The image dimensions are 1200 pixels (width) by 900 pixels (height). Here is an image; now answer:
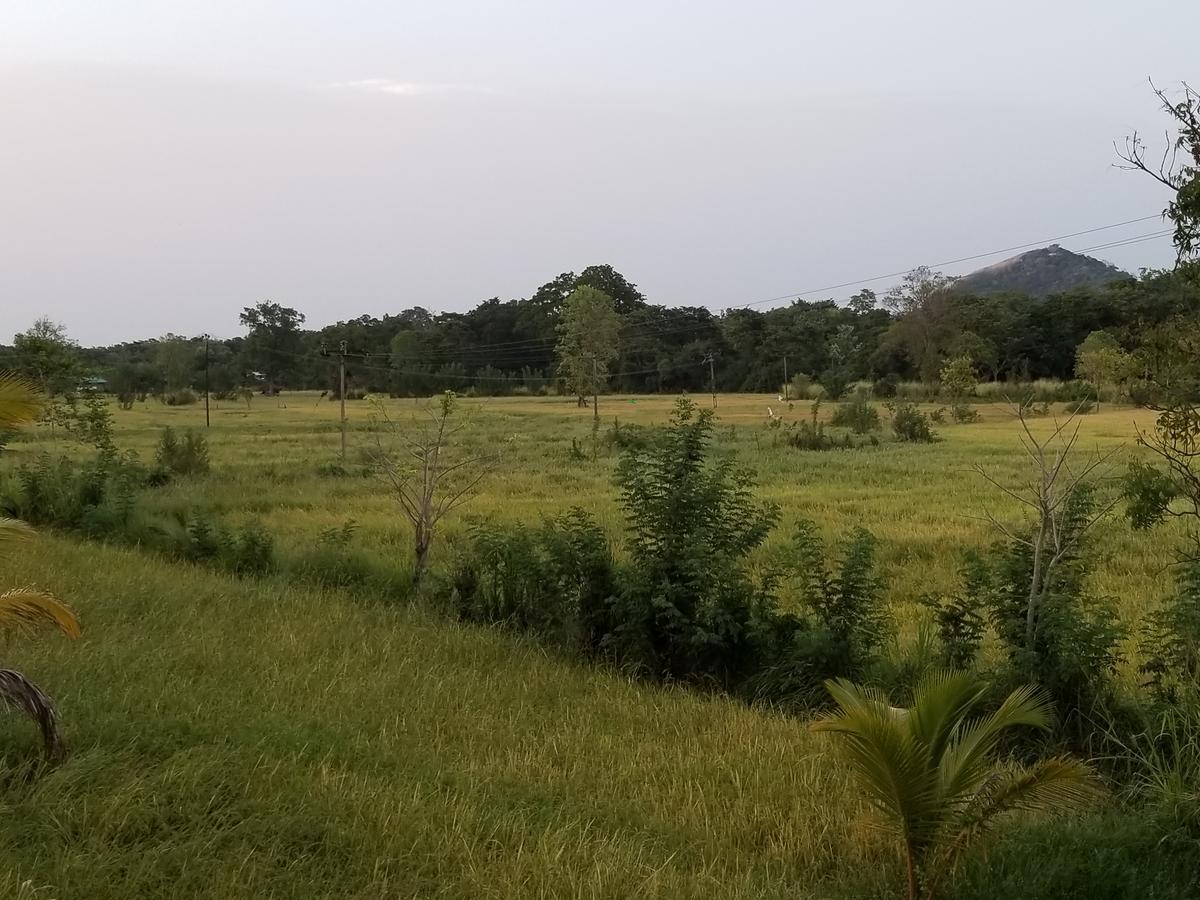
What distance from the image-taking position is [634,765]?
15.7ft

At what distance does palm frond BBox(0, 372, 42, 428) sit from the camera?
4.19 m

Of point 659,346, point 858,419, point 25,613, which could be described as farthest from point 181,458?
point 659,346

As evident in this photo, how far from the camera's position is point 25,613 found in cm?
433

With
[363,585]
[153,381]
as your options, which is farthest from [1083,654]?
[153,381]

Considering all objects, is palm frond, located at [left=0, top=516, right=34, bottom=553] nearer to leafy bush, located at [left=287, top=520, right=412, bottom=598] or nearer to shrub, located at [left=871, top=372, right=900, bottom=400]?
leafy bush, located at [left=287, top=520, right=412, bottom=598]

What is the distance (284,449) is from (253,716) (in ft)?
79.9

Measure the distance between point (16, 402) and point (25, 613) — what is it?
1015 millimetres

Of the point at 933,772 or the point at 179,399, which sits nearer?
the point at 933,772

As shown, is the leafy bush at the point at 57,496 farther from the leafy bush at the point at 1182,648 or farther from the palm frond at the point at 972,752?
the leafy bush at the point at 1182,648

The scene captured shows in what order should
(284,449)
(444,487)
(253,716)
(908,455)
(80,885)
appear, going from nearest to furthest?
(80,885), (253,716), (444,487), (908,455), (284,449)

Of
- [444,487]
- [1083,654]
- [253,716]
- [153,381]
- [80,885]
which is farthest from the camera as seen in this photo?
[153,381]

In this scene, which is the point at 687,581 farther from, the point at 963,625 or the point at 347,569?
the point at 347,569

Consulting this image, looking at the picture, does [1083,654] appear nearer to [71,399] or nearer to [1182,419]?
[1182,419]

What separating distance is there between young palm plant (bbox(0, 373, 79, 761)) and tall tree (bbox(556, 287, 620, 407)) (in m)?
58.8
